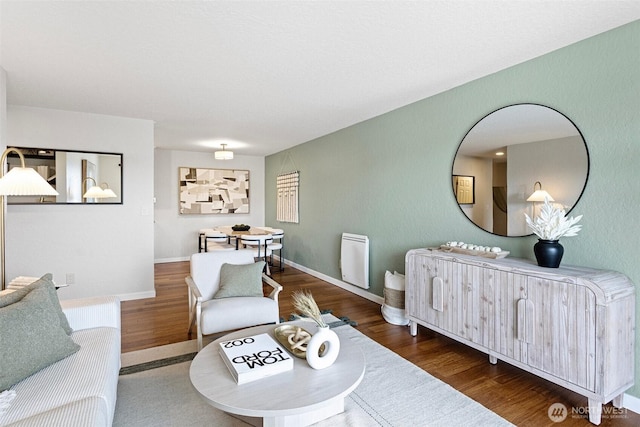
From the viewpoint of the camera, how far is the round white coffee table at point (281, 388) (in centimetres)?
137

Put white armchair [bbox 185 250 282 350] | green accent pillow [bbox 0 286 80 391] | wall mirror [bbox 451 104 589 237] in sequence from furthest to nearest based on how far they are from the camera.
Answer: white armchair [bbox 185 250 282 350] < wall mirror [bbox 451 104 589 237] < green accent pillow [bbox 0 286 80 391]

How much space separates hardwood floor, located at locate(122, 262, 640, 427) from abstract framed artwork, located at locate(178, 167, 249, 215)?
8.08ft

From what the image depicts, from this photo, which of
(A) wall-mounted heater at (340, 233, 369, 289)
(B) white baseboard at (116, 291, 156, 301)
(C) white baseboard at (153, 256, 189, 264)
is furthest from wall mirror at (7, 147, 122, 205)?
(A) wall-mounted heater at (340, 233, 369, 289)

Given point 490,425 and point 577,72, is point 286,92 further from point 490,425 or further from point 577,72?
point 490,425

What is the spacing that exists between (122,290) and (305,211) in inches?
121

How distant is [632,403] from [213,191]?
22.8ft

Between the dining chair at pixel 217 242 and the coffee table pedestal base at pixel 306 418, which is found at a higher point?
the dining chair at pixel 217 242

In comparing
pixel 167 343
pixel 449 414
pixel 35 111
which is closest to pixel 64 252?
pixel 35 111

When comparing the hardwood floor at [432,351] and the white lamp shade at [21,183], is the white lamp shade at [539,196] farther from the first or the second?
the white lamp shade at [21,183]

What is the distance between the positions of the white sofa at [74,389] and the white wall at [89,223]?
2.31m

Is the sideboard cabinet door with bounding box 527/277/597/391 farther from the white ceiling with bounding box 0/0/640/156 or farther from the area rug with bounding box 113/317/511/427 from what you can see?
the white ceiling with bounding box 0/0/640/156

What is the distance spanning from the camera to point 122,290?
13.9 ft

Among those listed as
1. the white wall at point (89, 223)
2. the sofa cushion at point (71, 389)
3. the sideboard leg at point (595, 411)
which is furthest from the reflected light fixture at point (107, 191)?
the sideboard leg at point (595, 411)

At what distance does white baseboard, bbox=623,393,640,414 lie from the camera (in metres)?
1.98
